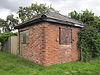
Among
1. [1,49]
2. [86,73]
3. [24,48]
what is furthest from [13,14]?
[86,73]

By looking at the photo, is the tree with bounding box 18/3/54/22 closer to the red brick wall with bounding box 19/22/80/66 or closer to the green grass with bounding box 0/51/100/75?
the red brick wall with bounding box 19/22/80/66

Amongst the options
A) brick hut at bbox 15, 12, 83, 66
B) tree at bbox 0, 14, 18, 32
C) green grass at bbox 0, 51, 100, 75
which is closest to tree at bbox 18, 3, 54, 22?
tree at bbox 0, 14, 18, 32

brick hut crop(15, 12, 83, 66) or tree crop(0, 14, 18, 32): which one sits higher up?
tree crop(0, 14, 18, 32)

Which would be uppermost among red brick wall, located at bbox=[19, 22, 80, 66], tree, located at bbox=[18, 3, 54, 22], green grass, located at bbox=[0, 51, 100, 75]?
tree, located at bbox=[18, 3, 54, 22]

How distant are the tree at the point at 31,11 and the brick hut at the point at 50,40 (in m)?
19.9

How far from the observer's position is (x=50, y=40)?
7410mm

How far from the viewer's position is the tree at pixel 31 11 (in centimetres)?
2853

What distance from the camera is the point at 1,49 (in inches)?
587

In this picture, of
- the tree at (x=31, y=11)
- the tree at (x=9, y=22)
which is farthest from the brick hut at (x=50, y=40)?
the tree at (x=9, y=22)

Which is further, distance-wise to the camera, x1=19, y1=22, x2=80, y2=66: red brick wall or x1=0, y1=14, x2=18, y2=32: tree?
x1=0, y1=14, x2=18, y2=32: tree

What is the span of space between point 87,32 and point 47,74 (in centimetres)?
531

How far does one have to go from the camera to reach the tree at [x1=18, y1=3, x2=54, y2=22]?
28531 mm

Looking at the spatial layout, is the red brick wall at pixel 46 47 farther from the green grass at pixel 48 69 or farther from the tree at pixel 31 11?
the tree at pixel 31 11

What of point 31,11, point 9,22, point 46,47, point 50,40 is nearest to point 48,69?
point 46,47
